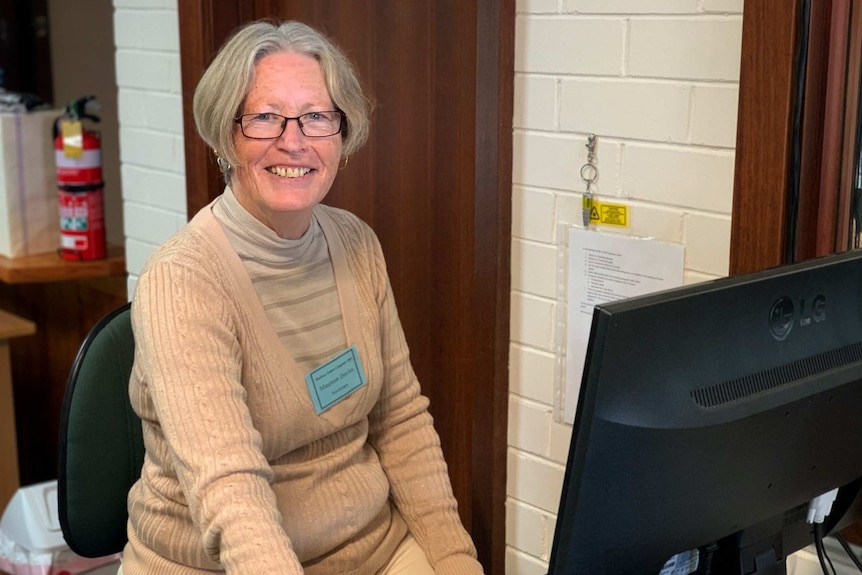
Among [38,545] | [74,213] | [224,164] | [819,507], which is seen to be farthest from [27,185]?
[819,507]

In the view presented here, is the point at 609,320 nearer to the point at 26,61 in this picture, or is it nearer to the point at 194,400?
the point at 194,400

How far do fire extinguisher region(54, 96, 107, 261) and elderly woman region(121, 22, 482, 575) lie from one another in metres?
1.48

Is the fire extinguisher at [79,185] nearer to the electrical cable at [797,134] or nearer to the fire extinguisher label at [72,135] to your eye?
the fire extinguisher label at [72,135]

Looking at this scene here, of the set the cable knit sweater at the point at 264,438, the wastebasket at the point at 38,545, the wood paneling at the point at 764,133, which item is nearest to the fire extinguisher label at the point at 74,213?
the wastebasket at the point at 38,545

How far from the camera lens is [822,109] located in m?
1.54

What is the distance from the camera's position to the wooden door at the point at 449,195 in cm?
198

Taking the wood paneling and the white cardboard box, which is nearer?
the wood paneling

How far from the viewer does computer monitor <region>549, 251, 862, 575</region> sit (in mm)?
865

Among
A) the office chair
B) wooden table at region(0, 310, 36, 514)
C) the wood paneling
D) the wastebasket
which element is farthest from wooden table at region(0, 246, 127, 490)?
the wood paneling

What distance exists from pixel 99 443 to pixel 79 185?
149 centimetres

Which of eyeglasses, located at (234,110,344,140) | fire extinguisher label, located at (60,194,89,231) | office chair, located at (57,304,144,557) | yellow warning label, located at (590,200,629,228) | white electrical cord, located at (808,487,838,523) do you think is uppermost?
eyeglasses, located at (234,110,344,140)

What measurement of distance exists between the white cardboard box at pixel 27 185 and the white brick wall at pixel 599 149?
5.59 feet

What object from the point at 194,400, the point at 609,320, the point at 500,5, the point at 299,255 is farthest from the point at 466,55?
the point at 609,320

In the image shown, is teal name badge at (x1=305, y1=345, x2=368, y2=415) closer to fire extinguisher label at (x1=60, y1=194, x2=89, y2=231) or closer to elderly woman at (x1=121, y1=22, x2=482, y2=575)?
elderly woman at (x1=121, y1=22, x2=482, y2=575)
